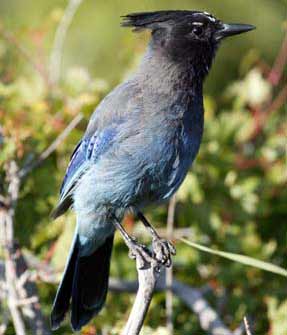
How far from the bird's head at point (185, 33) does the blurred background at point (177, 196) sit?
294 millimetres

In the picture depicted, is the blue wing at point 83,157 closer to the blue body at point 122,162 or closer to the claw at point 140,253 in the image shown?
the blue body at point 122,162

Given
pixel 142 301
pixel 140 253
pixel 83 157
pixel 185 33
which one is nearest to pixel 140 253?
pixel 140 253

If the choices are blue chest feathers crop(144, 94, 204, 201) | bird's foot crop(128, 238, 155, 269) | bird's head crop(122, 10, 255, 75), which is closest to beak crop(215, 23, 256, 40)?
bird's head crop(122, 10, 255, 75)

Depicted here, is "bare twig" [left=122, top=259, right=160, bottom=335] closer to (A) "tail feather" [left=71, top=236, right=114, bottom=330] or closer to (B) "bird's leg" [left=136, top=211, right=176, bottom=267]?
(B) "bird's leg" [left=136, top=211, right=176, bottom=267]

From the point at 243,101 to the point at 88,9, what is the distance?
2.26m

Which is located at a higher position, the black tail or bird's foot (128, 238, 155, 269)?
bird's foot (128, 238, 155, 269)

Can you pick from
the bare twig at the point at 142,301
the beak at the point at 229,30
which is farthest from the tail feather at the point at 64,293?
the beak at the point at 229,30

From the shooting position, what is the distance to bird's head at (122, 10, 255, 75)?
4008 mm

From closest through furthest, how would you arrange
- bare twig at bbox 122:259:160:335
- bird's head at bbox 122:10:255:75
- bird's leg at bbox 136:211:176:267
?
1. bare twig at bbox 122:259:160:335
2. bird's leg at bbox 136:211:176:267
3. bird's head at bbox 122:10:255:75

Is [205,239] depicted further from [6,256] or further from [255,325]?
[6,256]

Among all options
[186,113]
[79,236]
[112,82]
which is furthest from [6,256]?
[112,82]

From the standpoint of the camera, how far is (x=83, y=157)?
394 cm

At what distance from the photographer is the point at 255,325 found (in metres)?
4.07

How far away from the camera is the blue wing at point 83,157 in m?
3.90
